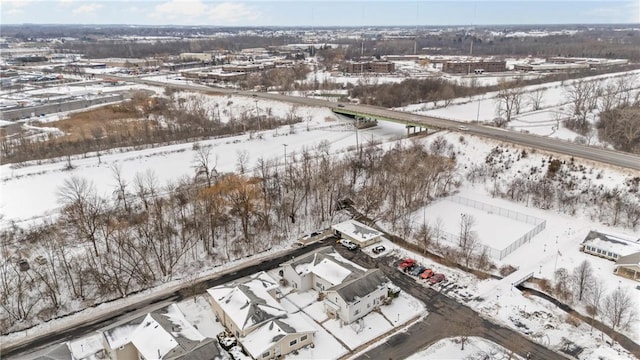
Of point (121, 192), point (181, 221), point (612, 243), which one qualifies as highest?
point (121, 192)

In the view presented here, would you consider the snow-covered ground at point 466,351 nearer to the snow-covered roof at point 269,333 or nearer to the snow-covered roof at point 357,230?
the snow-covered roof at point 269,333

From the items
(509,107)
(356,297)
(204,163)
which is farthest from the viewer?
(509,107)

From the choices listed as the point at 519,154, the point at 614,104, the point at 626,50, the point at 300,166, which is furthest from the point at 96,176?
the point at 626,50

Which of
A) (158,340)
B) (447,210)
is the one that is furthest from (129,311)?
Answer: (447,210)

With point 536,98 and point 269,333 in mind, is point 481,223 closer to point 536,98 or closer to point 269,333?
point 269,333

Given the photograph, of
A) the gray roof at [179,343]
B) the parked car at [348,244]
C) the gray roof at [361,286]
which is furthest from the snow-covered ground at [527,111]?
the gray roof at [179,343]
